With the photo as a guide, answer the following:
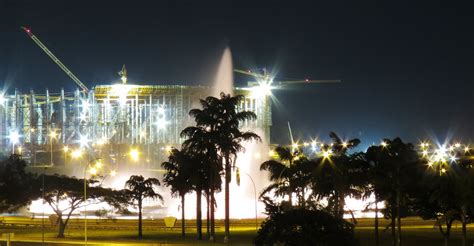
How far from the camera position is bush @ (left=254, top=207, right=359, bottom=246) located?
4053 cm

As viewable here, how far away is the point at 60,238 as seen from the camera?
71750mm

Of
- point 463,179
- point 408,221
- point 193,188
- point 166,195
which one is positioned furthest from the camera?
point 166,195

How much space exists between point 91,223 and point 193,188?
27.5 metres

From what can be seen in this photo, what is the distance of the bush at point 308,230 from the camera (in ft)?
133

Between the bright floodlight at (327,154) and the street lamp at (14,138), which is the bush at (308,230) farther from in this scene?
the street lamp at (14,138)

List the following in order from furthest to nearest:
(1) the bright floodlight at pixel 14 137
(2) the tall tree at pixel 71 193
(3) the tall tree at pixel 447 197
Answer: (1) the bright floodlight at pixel 14 137, (2) the tall tree at pixel 71 193, (3) the tall tree at pixel 447 197

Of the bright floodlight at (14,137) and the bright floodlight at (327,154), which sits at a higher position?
the bright floodlight at (14,137)

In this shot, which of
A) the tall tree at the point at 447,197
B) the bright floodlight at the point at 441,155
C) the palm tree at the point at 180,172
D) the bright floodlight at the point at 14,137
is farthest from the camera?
the bright floodlight at the point at 14,137

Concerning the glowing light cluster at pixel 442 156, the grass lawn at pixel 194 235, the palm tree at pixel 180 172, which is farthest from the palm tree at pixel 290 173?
the glowing light cluster at pixel 442 156

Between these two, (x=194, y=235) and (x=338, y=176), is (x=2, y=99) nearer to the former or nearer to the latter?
(x=194, y=235)

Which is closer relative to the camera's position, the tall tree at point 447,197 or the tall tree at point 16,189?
the tall tree at point 447,197

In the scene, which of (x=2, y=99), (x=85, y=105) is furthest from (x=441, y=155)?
(x=2, y=99)

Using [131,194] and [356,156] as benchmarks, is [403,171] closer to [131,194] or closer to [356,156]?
[356,156]

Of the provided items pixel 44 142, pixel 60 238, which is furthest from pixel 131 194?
pixel 44 142
